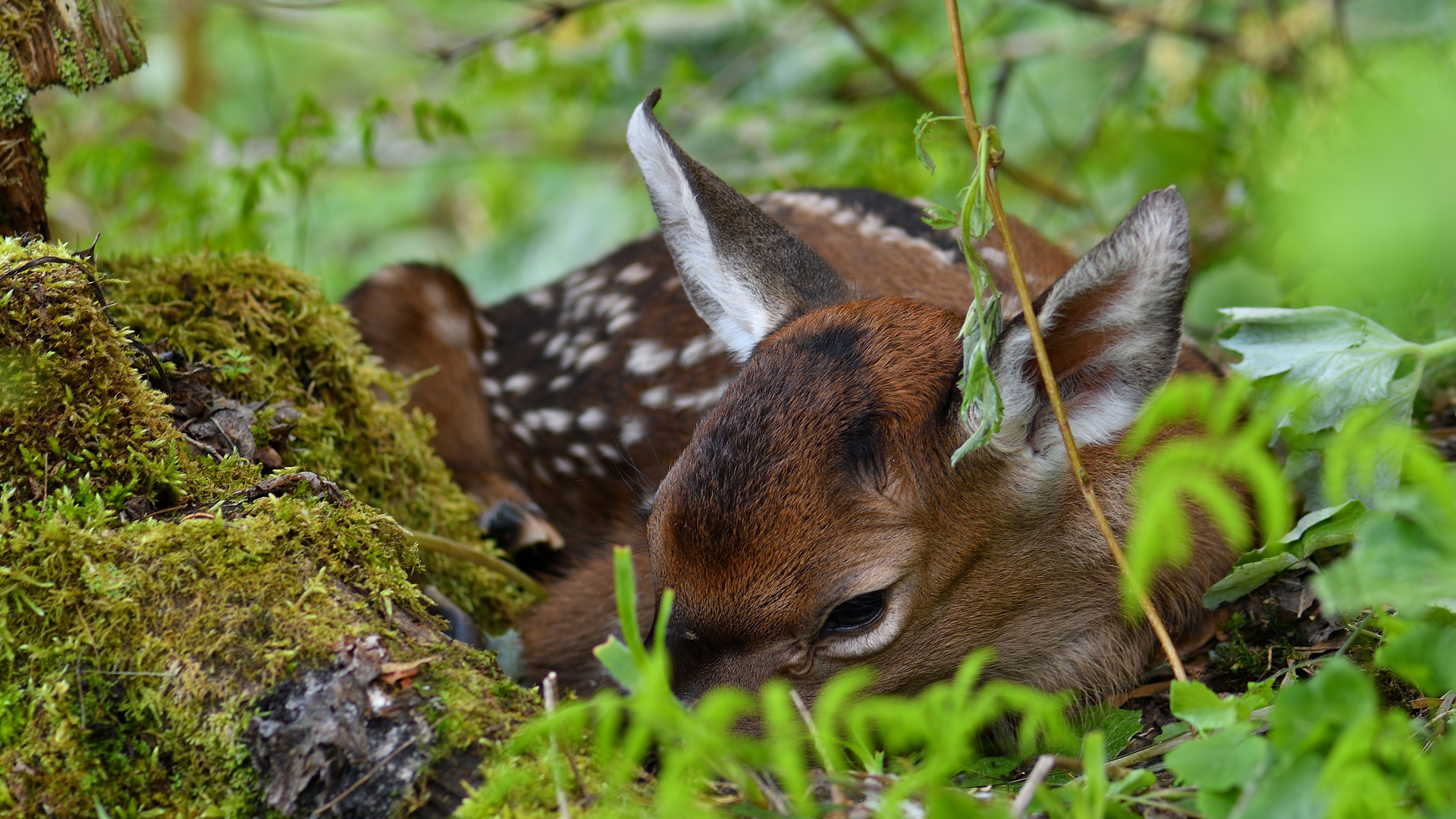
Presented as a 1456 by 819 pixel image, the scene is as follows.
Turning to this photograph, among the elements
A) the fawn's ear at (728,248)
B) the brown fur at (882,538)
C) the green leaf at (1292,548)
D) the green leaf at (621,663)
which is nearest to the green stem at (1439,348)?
the green leaf at (1292,548)

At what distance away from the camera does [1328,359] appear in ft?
8.91

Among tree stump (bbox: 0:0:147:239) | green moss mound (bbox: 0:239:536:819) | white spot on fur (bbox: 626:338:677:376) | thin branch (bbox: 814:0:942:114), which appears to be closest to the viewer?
green moss mound (bbox: 0:239:536:819)

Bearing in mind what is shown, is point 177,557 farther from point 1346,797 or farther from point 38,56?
point 1346,797

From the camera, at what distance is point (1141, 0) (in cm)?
646

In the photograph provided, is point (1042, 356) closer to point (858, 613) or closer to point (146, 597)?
point (858, 613)

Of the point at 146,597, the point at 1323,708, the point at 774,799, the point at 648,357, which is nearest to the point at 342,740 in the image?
the point at 146,597

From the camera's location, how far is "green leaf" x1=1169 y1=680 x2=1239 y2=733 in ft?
5.70

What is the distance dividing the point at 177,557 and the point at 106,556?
12 cm

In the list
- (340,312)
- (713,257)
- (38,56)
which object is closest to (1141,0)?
(713,257)

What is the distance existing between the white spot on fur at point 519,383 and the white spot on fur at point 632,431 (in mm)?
591

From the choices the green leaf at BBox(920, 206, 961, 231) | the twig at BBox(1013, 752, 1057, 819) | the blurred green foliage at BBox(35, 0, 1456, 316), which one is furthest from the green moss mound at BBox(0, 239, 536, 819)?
the blurred green foliage at BBox(35, 0, 1456, 316)

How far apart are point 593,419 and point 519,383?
19.0 inches

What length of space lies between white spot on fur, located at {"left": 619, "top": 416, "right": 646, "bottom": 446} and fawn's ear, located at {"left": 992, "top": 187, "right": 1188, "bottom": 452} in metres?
1.84

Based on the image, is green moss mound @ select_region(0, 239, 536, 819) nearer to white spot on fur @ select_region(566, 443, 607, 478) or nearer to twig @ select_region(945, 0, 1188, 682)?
twig @ select_region(945, 0, 1188, 682)
